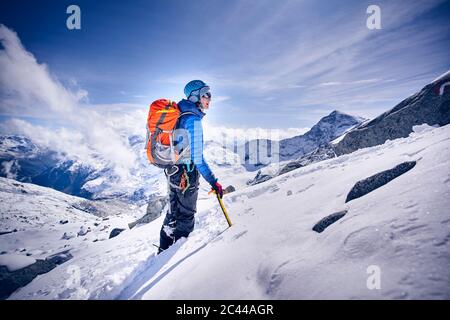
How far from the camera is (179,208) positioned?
6250mm

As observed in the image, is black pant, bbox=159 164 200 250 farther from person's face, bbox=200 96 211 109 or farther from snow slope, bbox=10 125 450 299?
person's face, bbox=200 96 211 109

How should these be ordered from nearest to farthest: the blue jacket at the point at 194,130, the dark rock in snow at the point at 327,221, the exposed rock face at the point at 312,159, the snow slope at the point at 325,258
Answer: the snow slope at the point at 325,258 → the dark rock in snow at the point at 327,221 → the blue jacket at the point at 194,130 → the exposed rock face at the point at 312,159

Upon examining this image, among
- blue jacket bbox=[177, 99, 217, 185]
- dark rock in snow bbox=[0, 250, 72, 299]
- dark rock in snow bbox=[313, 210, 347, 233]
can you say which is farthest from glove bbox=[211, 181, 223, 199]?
dark rock in snow bbox=[0, 250, 72, 299]

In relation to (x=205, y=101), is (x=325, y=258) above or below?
below

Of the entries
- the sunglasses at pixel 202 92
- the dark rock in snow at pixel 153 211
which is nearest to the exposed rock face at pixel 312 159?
A: the dark rock in snow at pixel 153 211

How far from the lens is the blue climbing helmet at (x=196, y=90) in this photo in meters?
5.97

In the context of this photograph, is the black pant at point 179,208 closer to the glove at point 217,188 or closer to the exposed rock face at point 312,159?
the glove at point 217,188

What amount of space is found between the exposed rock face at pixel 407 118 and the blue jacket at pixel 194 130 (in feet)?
57.1

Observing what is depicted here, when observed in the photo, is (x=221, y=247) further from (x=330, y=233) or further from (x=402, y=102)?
(x=402, y=102)

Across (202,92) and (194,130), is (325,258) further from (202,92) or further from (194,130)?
(202,92)

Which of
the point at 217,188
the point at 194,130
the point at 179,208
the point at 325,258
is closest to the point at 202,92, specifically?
the point at 194,130

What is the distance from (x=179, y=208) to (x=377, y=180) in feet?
16.1

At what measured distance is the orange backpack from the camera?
555 cm
